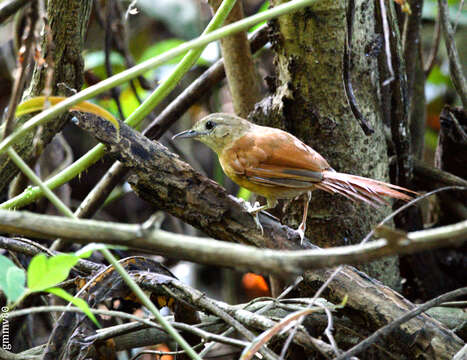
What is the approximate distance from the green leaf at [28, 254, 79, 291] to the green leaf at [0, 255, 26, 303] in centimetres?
3

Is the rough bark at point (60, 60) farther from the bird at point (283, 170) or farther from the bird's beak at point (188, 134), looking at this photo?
the bird at point (283, 170)

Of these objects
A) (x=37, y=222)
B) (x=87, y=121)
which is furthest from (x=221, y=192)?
(x=37, y=222)

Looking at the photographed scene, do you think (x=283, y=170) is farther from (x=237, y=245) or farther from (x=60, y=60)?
(x=237, y=245)

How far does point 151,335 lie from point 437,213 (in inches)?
74.0

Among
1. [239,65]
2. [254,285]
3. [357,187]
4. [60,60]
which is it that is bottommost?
[254,285]

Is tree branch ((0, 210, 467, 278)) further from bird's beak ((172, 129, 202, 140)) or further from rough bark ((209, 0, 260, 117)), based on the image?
rough bark ((209, 0, 260, 117))

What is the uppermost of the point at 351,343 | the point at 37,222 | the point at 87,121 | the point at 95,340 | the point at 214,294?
the point at 87,121

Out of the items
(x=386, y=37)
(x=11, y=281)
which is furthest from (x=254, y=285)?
(x=11, y=281)

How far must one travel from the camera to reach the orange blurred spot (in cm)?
353

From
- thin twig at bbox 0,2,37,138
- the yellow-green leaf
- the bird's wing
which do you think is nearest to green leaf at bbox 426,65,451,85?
the bird's wing

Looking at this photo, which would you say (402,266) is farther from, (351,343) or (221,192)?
(221,192)

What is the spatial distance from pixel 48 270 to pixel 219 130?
6.14 feet

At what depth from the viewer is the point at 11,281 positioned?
1088mm

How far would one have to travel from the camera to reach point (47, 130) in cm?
247
